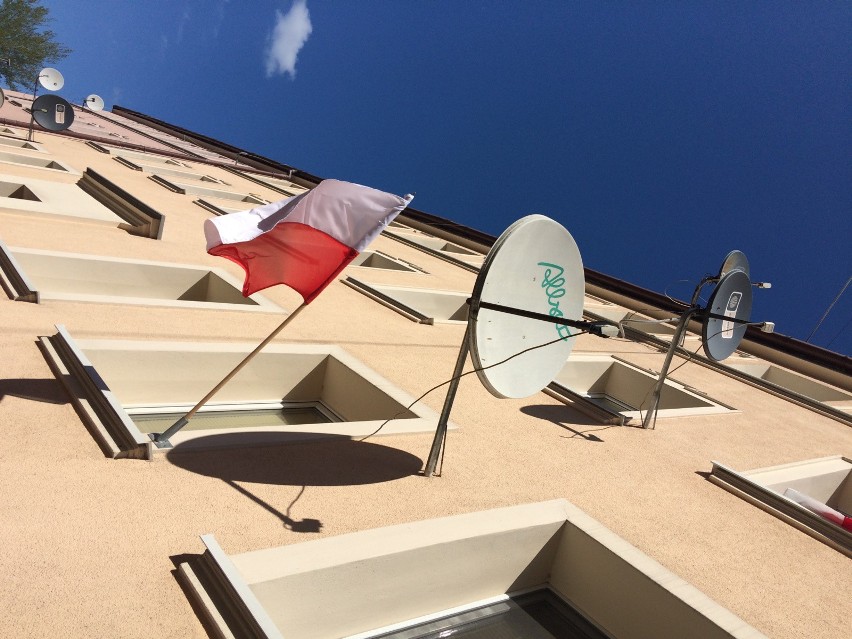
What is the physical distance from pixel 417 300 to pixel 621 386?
5.38 m

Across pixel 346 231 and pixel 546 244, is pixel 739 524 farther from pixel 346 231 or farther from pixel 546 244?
pixel 346 231

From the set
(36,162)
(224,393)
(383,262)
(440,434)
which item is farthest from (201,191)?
(440,434)

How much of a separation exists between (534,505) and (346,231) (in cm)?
325

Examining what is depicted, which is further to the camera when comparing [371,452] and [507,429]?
[507,429]

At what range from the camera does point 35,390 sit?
7.09 metres

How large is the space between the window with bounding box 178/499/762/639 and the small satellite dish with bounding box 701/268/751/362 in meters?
5.22

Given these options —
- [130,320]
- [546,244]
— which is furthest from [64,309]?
[546,244]

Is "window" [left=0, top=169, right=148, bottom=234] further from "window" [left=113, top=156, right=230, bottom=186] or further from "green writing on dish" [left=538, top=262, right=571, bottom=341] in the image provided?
"green writing on dish" [left=538, top=262, right=571, bottom=341]

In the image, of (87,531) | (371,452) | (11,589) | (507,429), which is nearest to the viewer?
(11,589)

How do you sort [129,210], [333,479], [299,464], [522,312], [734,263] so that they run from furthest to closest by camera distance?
[129,210]
[734,263]
[299,464]
[333,479]
[522,312]

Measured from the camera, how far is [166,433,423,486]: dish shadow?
6.55 metres

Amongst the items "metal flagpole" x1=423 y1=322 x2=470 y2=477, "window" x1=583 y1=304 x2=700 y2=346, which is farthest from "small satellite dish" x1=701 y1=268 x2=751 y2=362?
"window" x1=583 y1=304 x2=700 y2=346

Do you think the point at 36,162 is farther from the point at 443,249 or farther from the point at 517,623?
the point at 517,623

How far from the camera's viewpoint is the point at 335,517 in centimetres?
615
